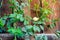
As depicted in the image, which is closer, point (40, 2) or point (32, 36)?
point (32, 36)

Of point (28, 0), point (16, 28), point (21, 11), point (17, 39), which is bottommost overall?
point (17, 39)

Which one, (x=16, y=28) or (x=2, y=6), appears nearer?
(x=16, y=28)

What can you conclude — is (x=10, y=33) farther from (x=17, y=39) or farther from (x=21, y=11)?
(x=21, y=11)

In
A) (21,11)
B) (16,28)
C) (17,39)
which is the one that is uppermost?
(21,11)

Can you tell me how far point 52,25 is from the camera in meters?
1.64

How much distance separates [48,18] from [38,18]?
123 millimetres

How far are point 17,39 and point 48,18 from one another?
15.3 inches

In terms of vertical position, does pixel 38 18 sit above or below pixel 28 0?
below

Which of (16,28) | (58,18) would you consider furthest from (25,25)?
(58,18)

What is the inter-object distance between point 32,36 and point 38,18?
0.65 ft

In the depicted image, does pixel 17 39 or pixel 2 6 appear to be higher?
pixel 2 6

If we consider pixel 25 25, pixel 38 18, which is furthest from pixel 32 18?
pixel 25 25

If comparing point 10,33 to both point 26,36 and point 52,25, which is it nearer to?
point 26,36

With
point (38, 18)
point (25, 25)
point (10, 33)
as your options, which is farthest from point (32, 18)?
point (10, 33)
